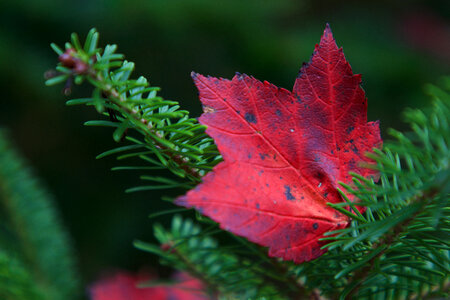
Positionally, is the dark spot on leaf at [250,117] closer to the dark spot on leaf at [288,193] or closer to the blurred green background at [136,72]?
the dark spot on leaf at [288,193]

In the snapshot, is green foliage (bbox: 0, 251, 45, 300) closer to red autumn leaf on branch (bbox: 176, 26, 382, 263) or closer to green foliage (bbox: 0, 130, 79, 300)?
green foliage (bbox: 0, 130, 79, 300)

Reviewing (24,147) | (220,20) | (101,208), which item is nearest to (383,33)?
(220,20)

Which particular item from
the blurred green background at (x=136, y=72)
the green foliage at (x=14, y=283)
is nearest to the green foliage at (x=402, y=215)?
the green foliage at (x=14, y=283)

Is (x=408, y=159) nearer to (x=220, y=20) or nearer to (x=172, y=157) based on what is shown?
(x=172, y=157)

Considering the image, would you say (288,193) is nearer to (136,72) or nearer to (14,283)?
(14,283)

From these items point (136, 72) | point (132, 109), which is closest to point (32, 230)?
point (132, 109)

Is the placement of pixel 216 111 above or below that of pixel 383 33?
below
